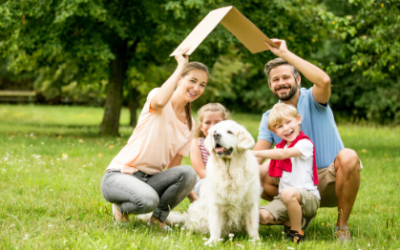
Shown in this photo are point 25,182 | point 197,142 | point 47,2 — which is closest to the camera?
point 197,142

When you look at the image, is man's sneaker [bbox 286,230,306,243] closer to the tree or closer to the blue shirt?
the blue shirt

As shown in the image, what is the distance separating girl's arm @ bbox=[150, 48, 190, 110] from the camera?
3.28 m

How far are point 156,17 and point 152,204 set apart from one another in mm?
7649

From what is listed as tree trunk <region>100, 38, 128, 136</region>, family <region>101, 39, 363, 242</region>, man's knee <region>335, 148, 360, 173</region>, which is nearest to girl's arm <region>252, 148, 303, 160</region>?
family <region>101, 39, 363, 242</region>

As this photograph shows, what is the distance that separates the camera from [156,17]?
1007 centimetres

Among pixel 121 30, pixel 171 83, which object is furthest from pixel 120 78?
pixel 171 83

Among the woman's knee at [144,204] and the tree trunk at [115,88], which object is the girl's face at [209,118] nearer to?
the woman's knee at [144,204]

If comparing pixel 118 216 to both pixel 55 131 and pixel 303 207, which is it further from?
pixel 55 131

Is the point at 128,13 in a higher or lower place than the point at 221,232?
higher

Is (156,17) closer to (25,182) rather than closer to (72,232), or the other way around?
(25,182)

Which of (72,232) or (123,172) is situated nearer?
(72,232)

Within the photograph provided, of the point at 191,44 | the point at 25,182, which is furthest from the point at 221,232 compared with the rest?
the point at 25,182

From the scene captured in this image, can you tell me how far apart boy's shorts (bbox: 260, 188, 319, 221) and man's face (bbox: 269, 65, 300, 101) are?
102 centimetres

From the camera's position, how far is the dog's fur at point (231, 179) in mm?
3289
